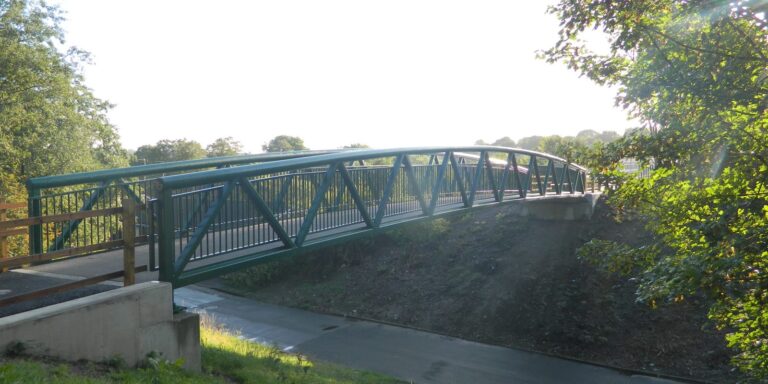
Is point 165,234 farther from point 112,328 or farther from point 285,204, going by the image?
point 285,204

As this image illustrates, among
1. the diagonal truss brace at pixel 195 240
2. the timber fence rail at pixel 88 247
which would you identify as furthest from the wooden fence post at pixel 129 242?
the diagonal truss brace at pixel 195 240

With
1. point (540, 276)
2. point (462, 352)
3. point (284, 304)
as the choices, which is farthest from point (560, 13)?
point (284, 304)

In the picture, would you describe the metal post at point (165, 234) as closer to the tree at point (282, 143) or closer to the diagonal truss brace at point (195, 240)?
the diagonal truss brace at point (195, 240)

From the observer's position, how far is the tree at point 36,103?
19.2 metres

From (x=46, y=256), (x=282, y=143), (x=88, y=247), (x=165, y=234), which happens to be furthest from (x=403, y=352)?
(x=282, y=143)

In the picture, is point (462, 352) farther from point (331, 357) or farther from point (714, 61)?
point (714, 61)

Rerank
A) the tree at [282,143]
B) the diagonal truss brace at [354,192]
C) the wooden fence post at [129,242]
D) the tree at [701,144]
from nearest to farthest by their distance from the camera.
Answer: the tree at [701,144]
the wooden fence post at [129,242]
the diagonal truss brace at [354,192]
the tree at [282,143]

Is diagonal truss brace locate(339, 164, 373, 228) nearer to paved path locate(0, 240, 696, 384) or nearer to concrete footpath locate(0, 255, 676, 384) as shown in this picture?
paved path locate(0, 240, 696, 384)

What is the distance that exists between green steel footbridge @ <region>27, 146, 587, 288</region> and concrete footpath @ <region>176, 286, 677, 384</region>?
11.1ft

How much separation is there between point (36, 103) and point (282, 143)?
1520 inches

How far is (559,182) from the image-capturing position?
709 inches

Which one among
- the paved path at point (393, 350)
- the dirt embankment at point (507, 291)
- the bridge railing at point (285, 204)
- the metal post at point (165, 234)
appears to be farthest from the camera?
the dirt embankment at point (507, 291)

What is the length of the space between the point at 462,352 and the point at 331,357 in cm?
313

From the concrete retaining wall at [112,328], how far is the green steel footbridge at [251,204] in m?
0.50
